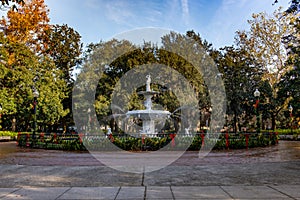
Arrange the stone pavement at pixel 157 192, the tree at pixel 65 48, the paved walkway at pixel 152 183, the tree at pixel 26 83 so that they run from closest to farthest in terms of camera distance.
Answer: the stone pavement at pixel 157 192 < the paved walkway at pixel 152 183 < the tree at pixel 26 83 < the tree at pixel 65 48

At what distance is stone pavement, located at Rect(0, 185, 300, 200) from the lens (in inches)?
226

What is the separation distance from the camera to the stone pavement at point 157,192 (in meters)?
5.74

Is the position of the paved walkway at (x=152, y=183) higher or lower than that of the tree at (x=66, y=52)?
lower

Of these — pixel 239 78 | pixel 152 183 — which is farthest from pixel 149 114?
pixel 239 78

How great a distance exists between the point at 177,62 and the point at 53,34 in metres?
16.8

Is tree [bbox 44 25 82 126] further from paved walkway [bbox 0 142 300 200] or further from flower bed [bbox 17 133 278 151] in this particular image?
paved walkway [bbox 0 142 300 200]

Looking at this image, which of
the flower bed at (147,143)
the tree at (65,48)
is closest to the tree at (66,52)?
the tree at (65,48)

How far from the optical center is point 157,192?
613cm

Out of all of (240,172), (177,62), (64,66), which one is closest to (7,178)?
(240,172)

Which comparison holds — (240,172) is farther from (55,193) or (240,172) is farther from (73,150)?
(73,150)

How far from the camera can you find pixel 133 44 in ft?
131

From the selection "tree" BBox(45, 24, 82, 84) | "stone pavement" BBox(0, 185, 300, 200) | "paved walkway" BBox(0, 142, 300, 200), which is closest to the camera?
"stone pavement" BBox(0, 185, 300, 200)

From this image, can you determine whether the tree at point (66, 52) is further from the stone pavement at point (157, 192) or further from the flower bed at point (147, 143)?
the stone pavement at point (157, 192)

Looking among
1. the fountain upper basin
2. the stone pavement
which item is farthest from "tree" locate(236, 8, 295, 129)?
the stone pavement
